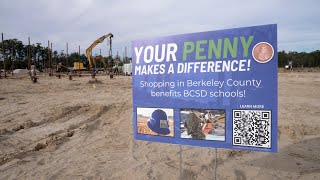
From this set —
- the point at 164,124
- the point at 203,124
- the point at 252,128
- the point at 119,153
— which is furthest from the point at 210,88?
the point at 119,153

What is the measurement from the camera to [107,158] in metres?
5.71

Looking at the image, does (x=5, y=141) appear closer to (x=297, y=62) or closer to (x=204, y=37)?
(x=204, y=37)

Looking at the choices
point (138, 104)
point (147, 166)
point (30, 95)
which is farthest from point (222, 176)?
point (30, 95)

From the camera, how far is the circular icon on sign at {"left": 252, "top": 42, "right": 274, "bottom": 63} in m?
2.97

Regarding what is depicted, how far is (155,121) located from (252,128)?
121 cm

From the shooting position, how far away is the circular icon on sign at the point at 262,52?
297 cm

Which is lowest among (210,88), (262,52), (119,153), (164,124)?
(119,153)

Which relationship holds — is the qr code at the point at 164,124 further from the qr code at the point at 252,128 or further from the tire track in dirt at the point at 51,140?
the tire track in dirt at the point at 51,140

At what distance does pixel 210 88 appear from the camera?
329 centimetres

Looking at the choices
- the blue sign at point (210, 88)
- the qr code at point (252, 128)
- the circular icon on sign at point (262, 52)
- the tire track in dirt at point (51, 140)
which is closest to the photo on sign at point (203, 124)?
the blue sign at point (210, 88)

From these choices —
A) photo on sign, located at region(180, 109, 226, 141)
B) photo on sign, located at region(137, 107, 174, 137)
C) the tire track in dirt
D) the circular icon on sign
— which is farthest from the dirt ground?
the circular icon on sign

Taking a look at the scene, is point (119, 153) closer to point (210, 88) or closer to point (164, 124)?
point (164, 124)

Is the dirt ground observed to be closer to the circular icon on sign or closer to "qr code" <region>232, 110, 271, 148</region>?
"qr code" <region>232, 110, 271, 148</region>

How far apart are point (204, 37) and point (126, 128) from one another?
5.06 metres
